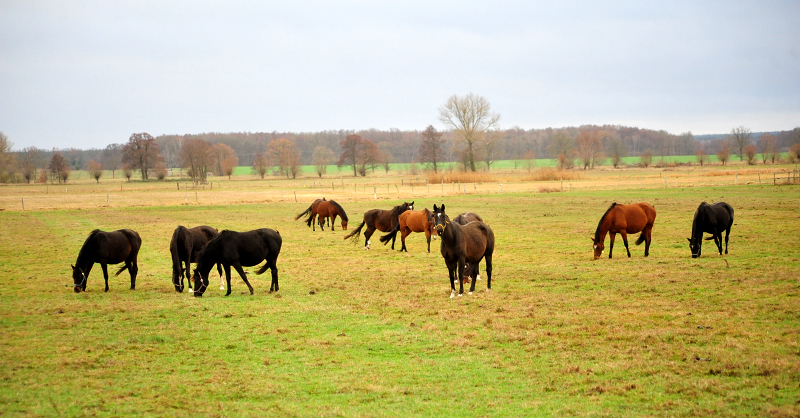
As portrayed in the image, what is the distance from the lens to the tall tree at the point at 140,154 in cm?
10050

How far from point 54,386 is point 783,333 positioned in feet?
33.7

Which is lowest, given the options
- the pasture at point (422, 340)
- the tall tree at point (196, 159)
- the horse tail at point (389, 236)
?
the pasture at point (422, 340)

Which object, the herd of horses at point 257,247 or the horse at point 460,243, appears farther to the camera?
the herd of horses at point 257,247

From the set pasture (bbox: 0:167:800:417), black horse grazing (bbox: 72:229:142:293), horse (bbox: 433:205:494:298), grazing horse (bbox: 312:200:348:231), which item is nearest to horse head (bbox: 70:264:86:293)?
black horse grazing (bbox: 72:229:142:293)

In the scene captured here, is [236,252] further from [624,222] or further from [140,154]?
[140,154]

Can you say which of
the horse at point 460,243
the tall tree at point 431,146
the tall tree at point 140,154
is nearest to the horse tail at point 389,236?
the horse at point 460,243

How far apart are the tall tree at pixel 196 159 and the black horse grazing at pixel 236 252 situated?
82441mm

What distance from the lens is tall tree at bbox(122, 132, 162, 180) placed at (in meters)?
100

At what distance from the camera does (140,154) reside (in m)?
100

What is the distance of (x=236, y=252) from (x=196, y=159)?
3457 inches

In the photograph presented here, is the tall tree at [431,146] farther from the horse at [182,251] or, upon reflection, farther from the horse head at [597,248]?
the horse at [182,251]

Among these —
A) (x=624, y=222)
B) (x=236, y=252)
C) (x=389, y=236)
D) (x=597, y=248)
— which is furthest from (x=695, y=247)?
(x=236, y=252)

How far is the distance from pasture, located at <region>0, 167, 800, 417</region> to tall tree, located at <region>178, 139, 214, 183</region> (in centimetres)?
7931

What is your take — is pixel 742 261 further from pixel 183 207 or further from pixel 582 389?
pixel 183 207
